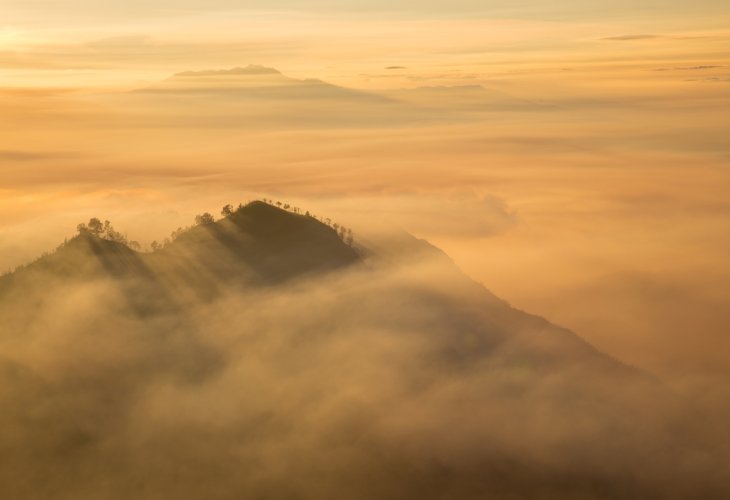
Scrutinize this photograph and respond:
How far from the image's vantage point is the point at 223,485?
200m

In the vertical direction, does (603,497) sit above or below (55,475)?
below

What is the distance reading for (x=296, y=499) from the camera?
192 metres

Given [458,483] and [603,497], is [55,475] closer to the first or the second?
[458,483]

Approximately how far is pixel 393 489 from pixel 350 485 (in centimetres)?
1019

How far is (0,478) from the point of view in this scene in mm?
189750

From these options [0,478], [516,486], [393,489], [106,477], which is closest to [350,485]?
[393,489]

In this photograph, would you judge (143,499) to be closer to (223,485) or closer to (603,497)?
(223,485)

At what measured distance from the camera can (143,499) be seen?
19112 cm

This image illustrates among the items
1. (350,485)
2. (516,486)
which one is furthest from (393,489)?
(516,486)

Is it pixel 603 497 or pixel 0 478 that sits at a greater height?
pixel 0 478

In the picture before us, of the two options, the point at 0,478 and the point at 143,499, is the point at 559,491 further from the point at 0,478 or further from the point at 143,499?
the point at 0,478

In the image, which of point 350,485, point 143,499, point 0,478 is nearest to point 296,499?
point 350,485

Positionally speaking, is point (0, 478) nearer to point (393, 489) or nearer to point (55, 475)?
point (55, 475)

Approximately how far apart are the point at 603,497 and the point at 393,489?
156 feet
